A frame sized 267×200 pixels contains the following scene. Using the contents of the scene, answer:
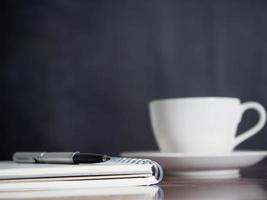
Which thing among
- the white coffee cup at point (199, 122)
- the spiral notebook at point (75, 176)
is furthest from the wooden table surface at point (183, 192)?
the white coffee cup at point (199, 122)

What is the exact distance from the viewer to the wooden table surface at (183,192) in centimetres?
46

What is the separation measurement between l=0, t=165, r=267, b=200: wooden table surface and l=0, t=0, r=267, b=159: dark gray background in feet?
1.43

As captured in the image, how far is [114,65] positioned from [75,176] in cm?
58

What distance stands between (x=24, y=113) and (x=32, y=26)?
215 mm

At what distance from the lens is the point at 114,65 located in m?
1.05

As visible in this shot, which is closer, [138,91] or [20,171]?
[20,171]

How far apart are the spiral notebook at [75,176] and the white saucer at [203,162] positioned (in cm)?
13

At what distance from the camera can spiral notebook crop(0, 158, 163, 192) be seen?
1.57ft

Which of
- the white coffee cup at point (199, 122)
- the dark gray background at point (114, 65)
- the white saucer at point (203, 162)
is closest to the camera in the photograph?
the white saucer at point (203, 162)

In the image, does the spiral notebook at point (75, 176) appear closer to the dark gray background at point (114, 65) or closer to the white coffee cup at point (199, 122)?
the white coffee cup at point (199, 122)

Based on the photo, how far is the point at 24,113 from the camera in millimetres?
1028

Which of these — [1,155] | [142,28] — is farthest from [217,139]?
[1,155]

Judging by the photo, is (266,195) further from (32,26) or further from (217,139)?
(32,26)

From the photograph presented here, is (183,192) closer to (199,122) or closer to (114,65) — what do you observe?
(199,122)
